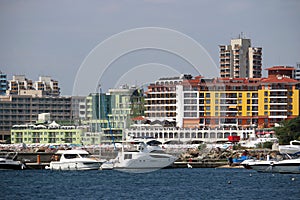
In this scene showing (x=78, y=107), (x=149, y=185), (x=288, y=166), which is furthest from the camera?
(x=78, y=107)

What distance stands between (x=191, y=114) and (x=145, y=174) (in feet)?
209

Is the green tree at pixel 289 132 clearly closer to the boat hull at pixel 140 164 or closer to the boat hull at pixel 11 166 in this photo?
the boat hull at pixel 140 164

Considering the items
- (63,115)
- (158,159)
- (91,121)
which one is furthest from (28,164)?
(63,115)

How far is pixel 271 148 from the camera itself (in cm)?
10150

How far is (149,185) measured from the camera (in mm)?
61344

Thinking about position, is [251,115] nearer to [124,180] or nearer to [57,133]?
[57,133]

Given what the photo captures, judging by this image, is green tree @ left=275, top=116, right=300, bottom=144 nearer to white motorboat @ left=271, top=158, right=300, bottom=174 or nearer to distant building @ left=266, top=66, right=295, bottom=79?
white motorboat @ left=271, top=158, right=300, bottom=174

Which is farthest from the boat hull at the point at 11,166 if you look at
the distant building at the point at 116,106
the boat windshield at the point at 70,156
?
the distant building at the point at 116,106

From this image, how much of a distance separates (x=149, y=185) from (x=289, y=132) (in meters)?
46.0

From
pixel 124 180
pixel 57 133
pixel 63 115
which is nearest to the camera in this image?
pixel 124 180

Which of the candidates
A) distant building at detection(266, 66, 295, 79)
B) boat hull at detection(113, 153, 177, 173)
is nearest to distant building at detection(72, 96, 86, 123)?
distant building at detection(266, 66, 295, 79)

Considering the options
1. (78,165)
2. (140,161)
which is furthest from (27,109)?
(140,161)

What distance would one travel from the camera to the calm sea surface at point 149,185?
53531mm

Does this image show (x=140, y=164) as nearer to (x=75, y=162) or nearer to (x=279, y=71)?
(x=75, y=162)
